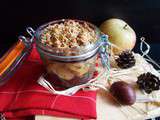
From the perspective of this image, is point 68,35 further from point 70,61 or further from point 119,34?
point 119,34

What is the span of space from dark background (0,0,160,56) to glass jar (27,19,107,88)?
0.21 meters

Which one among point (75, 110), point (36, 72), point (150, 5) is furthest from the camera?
point (150, 5)

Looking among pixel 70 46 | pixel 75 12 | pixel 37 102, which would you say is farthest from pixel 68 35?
pixel 75 12

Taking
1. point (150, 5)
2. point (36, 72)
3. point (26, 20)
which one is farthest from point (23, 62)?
point (150, 5)

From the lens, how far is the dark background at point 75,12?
0.79 metres

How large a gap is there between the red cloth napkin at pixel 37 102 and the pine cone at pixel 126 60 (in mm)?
112

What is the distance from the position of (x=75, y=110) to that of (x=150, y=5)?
15.4 inches

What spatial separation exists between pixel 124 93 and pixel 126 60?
0.38ft

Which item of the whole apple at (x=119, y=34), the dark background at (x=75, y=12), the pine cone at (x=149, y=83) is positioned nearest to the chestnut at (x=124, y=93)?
the pine cone at (x=149, y=83)

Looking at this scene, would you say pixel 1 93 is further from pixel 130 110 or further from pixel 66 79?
pixel 130 110

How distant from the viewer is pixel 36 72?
652mm

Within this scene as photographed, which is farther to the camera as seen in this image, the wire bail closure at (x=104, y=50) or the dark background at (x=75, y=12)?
the dark background at (x=75, y=12)

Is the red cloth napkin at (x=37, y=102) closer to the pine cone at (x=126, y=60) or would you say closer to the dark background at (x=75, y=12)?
the pine cone at (x=126, y=60)

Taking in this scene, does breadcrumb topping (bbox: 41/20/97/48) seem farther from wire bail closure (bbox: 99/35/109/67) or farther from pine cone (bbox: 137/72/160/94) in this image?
pine cone (bbox: 137/72/160/94)
